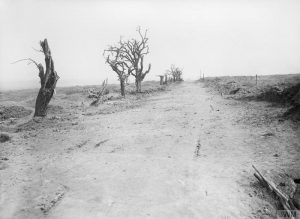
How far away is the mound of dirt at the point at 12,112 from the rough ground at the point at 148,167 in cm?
481

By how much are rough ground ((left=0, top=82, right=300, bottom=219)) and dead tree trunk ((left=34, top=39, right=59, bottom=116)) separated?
104 inches

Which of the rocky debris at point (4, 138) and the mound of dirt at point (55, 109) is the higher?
the mound of dirt at point (55, 109)

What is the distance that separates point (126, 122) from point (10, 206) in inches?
285

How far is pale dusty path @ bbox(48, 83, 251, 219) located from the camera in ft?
17.1

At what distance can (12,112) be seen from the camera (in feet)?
54.6

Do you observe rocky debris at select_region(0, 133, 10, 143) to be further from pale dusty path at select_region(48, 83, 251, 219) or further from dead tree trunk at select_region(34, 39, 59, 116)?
dead tree trunk at select_region(34, 39, 59, 116)

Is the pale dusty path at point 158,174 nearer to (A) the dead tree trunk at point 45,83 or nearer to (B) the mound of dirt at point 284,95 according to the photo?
(B) the mound of dirt at point 284,95

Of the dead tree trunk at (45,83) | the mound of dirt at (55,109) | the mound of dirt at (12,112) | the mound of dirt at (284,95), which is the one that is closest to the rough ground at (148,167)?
the mound of dirt at (284,95)

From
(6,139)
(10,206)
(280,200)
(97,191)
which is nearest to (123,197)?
(97,191)

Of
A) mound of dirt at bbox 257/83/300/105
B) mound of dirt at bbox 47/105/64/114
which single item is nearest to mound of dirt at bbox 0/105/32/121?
mound of dirt at bbox 47/105/64/114

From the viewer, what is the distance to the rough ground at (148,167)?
209 inches

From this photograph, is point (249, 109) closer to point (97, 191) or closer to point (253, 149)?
point (253, 149)

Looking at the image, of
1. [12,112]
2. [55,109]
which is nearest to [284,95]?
[55,109]

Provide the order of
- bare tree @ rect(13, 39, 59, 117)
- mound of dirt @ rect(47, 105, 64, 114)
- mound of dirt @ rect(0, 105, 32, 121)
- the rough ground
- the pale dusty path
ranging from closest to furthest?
the pale dusty path, the rough ground, bare tree @ rect(13, 39, 59, 117), mound of dirt @ rect(0, 105, 32, 121), mound of dirt @ rect(47, 105, 64, 114)
